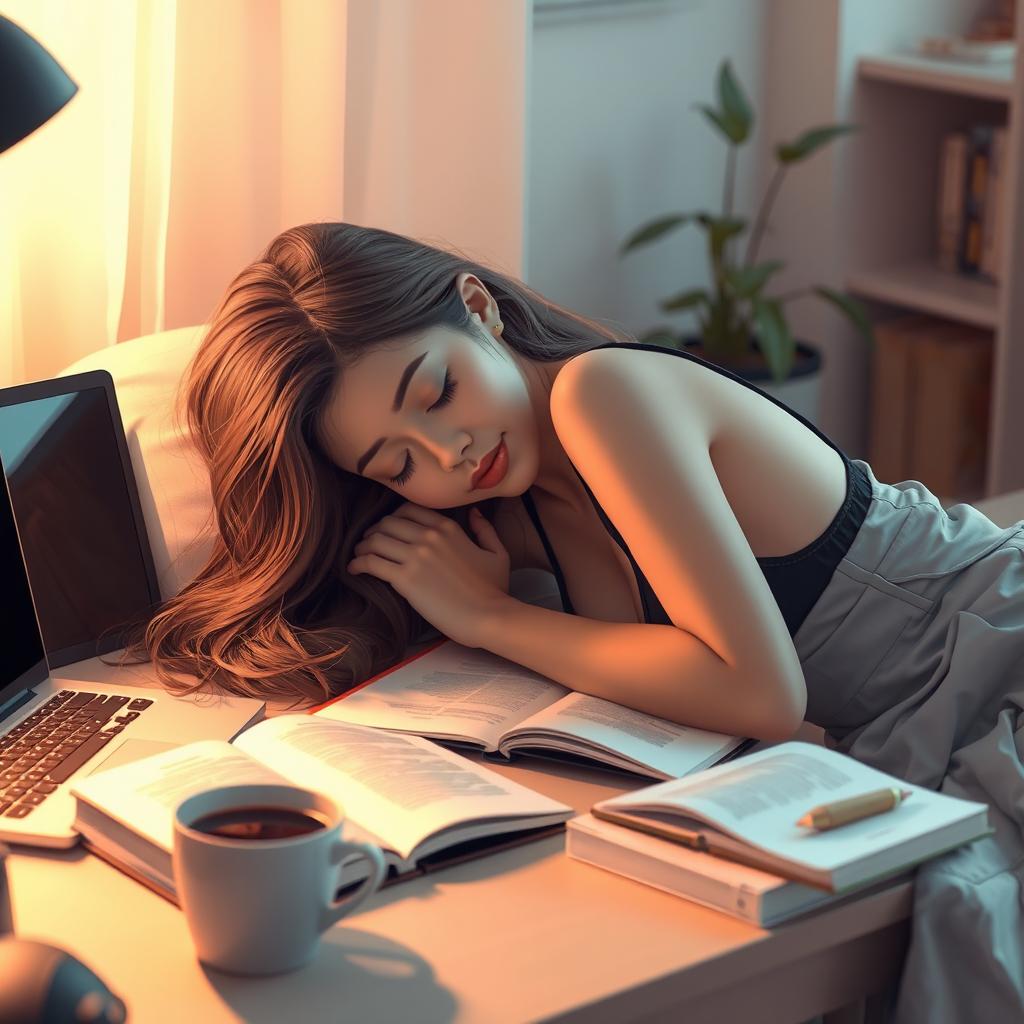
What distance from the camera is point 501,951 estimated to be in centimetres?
91

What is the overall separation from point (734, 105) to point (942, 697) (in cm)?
185

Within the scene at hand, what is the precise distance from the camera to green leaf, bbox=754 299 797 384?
277 cm

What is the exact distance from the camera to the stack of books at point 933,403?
10.1ft

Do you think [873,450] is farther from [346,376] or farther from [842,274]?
[346,376]

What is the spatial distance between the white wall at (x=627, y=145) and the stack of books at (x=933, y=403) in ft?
1.42

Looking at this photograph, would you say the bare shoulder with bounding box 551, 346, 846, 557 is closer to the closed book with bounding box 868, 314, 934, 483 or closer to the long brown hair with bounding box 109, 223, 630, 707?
the long brown hair with bounding box 109, 223, 630, 707

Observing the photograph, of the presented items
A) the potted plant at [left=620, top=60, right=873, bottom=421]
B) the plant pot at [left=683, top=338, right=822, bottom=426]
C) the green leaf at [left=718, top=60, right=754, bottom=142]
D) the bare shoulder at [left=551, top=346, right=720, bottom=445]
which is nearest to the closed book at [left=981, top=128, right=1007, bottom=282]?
the potted plant at [left=620, top=60, right=873, bottom=421]

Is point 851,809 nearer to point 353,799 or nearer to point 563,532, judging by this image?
point 353,799

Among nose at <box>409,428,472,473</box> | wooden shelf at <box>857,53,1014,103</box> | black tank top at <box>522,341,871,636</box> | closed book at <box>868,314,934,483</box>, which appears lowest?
closed book at <box>868,314,934,483</box>

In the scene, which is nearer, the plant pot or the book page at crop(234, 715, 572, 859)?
the book page at crop(234, 715, 572, 859)

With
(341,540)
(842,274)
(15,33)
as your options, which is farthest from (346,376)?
(842,274)

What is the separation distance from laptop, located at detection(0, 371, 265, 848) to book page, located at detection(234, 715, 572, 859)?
0.08 metres

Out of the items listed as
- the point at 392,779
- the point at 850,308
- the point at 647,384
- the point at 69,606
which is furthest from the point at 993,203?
the point at 392,779

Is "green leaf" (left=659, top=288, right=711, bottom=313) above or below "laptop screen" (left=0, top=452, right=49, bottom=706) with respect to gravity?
above
